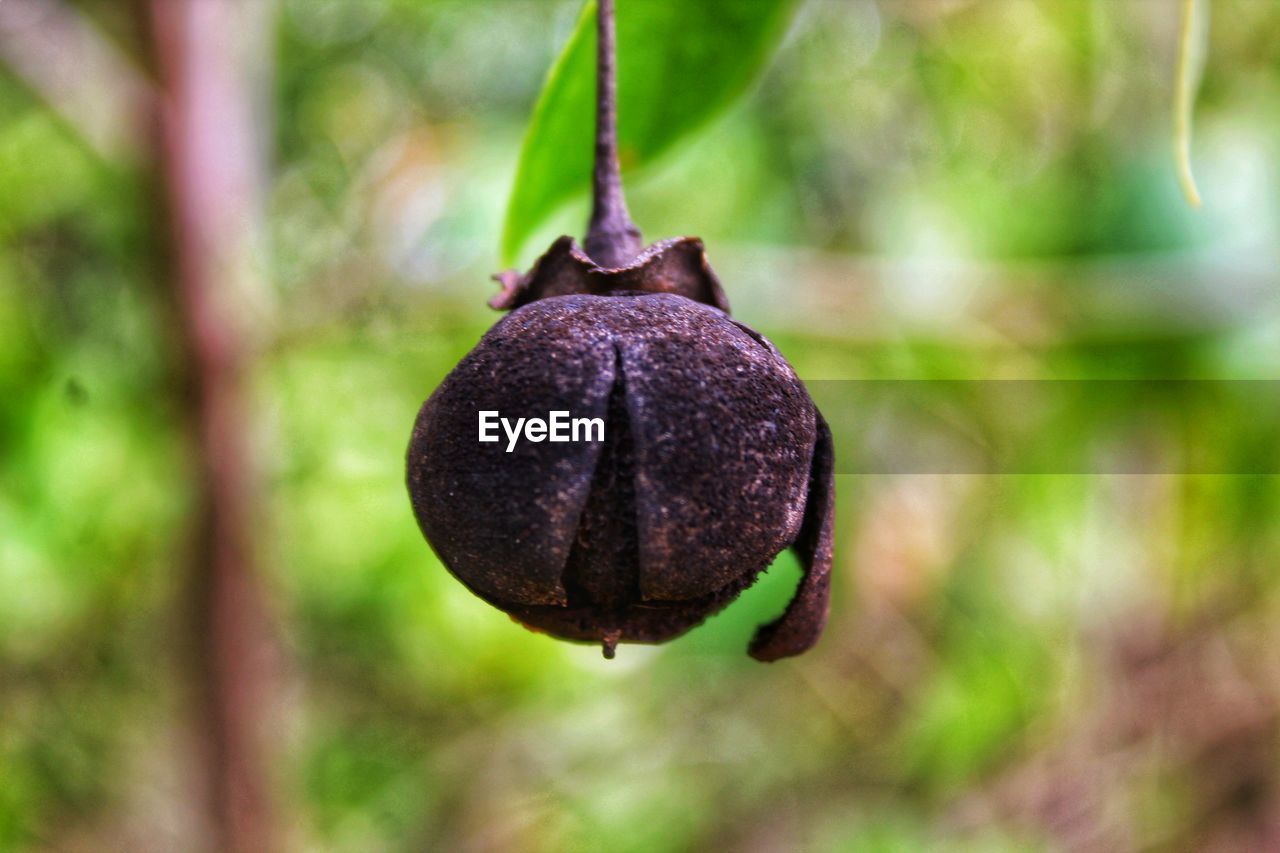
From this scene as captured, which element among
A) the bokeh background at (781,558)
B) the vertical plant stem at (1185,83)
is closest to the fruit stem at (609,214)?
the vertical plant stem at (1185,83)

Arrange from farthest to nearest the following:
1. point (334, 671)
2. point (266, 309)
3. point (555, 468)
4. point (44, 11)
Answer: point (334, 671), point (266, 309), point (44, 11), point (555, 468)

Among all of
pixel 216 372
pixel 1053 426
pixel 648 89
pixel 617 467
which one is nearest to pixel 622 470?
pixel 617 467

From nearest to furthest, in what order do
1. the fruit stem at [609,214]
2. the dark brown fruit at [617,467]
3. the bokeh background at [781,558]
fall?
the dark brown fruit at [617,467], the fruit stem at [609,214], the bokeh background at [781,558]

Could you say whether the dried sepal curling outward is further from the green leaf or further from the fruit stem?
the green leaf

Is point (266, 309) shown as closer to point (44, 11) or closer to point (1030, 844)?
point (44, 11)

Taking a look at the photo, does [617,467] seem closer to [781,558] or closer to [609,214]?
A: [609,214]

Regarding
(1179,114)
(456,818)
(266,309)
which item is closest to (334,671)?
(456,818)

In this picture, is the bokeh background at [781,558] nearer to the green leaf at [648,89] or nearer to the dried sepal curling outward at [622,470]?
the green leaf at [648,89]
